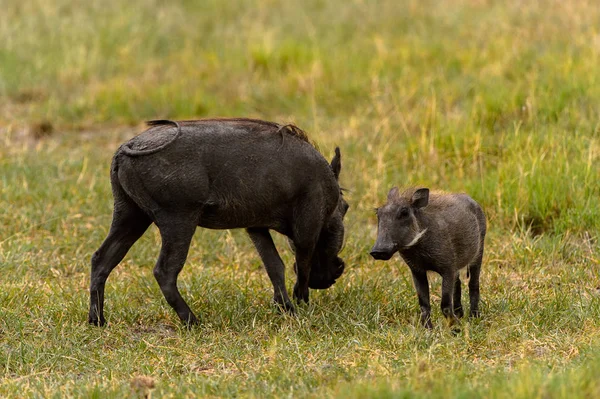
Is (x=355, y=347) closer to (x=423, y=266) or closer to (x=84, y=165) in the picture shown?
(x=423, y=266)

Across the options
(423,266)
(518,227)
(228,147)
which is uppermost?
(228,147)

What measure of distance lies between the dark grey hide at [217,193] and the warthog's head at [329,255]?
0.01m

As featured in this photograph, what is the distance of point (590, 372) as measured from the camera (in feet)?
14.1

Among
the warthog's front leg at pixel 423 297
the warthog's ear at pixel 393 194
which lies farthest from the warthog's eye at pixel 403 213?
the warthog's front leg at pixel 423 297

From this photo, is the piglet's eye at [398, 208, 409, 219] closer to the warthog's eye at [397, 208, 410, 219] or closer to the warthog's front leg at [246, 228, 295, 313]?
the warthog's eye at [397, 208, 410, 219]

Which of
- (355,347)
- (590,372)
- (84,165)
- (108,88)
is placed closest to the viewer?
(590,372)

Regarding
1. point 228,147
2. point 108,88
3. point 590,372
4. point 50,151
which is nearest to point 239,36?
point 108,88

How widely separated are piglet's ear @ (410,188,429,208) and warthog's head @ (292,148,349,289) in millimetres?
907

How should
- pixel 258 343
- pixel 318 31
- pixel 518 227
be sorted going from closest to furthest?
pixel 258 343 < pixel 518 227 < pixel 318 31

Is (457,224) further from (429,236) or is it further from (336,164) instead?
(336,164)

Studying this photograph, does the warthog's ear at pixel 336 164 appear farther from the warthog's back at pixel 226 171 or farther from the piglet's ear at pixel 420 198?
the piglet's ear at pixel 420 198

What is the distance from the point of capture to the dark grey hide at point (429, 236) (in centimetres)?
538

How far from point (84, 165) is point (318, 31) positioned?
451 centimetres

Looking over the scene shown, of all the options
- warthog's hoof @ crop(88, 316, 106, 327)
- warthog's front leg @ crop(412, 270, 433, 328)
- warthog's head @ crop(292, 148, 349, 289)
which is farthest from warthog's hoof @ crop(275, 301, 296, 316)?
warthog's hoof @ crop(88, 316, 106, 327)
